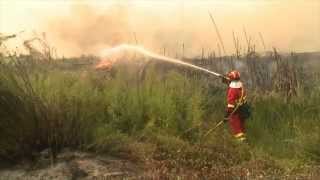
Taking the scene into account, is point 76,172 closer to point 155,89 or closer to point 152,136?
point 152,136

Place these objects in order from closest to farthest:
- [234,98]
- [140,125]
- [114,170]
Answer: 1. [114,170]
2. [140,125]
3. [234,98]

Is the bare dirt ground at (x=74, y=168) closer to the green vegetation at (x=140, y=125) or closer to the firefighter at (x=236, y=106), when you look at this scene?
the green vegetation at (x=140, y=125)

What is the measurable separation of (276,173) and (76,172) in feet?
8.94

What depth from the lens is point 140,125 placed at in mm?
13117

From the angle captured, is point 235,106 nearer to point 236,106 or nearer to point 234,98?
point 236,106

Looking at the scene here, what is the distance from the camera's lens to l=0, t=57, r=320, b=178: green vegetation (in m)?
11.0

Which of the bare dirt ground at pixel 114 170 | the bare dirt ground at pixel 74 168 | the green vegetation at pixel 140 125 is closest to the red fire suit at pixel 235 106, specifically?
the green vegetation at pixel 140 125

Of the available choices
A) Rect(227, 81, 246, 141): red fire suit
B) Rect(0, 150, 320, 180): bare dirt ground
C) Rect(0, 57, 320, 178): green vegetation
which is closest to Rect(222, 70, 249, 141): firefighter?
Rect(227, 81, 246, 141): red fire suit

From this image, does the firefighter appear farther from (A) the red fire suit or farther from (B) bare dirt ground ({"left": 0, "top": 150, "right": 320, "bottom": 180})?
(B) bare dirt ground ({"left": 0, "top": 150, "right": 320, "bottom": 180})

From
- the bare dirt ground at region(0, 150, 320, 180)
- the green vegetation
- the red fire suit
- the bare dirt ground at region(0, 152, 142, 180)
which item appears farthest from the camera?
the red fire suit

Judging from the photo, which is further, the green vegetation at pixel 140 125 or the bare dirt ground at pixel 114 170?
the green vegetation at pixel 140 125

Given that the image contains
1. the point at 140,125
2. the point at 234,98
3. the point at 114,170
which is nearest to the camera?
the point at 114,170

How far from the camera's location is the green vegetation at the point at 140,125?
11039 millimetres

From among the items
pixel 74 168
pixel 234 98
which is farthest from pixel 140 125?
pixel 74 168
